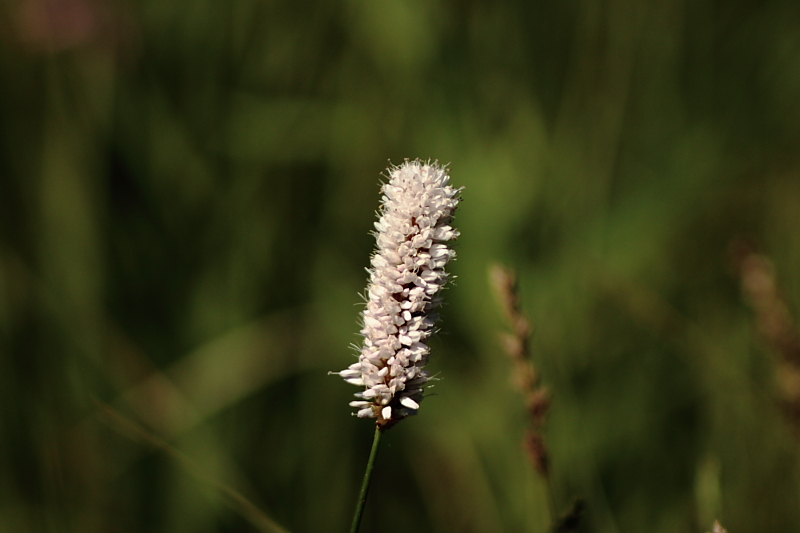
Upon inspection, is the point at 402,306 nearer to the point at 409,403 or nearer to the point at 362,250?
the point at 409,403

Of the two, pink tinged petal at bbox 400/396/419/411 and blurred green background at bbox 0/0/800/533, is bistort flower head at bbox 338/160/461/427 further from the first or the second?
blurred green background at bbox 0/0/800/533

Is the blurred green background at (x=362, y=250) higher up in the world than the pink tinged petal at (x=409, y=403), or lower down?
higher up

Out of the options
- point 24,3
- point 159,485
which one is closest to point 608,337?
point 159,485

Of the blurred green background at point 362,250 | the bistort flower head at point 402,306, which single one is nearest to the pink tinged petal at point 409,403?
the bistort flower head at point 402,306

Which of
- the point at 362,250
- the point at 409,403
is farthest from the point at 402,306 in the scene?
the point at 362,250

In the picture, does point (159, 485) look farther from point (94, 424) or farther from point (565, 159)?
point (565, 159)

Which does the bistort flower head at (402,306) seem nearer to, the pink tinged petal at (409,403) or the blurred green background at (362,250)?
the pink tinged petal at (409,403)

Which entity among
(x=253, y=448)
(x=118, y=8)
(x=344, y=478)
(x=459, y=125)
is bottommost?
(x=344, y=478)
